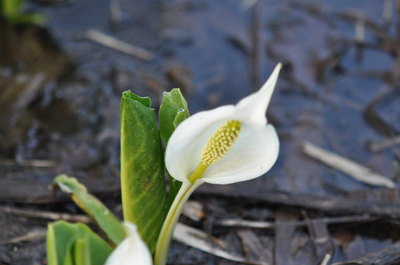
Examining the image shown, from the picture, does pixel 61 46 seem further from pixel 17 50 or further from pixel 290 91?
pixel 290 91

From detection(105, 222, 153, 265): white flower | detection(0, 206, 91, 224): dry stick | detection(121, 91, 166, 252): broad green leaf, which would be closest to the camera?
detection(105, 222, 153, 265): white flower

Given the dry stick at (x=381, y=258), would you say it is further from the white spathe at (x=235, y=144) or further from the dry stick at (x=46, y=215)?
the dry stick at (x=46, y=215)

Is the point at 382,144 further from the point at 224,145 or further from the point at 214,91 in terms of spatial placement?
the point at 224,145

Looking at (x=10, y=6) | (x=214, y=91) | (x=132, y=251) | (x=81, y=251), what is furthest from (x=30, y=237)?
(x=10, y=6)

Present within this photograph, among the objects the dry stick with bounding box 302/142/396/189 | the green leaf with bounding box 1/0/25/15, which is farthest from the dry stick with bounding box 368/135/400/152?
the green leaf with bounding box 1/0/25/15

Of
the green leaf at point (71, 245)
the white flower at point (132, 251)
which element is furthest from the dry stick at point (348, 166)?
the white flower at point (132, 251)

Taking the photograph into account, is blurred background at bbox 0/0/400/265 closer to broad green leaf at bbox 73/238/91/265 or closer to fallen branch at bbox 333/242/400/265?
fallen branch at bbox 333/242/400/265

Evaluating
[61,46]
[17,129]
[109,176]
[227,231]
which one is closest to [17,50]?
[61,46]
